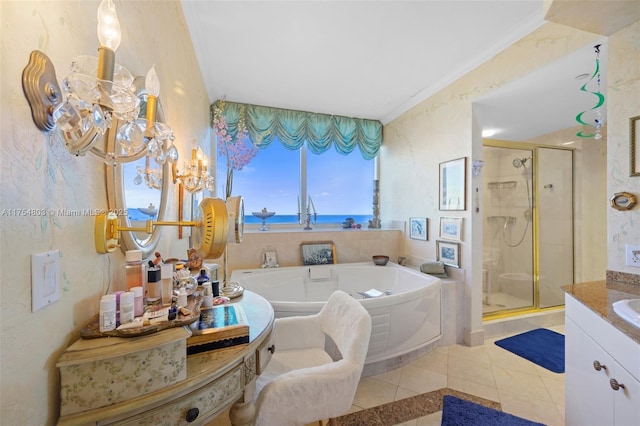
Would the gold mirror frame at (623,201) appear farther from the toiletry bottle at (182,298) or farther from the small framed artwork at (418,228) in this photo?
the toiletry bottle at (182,298)

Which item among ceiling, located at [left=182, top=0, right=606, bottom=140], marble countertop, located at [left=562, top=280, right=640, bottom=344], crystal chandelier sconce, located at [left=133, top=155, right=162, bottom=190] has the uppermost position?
ceiling, located at [left=182, top=0, right=606, bottom=140]

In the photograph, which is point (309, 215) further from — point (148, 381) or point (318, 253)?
point (148, 381)

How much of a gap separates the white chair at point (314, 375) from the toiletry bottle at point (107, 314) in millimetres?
619

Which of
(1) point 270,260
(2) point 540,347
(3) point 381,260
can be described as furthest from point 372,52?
(2) point 540,347

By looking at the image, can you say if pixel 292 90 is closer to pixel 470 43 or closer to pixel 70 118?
pixel 470 43

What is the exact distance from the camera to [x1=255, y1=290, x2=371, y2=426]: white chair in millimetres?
1004

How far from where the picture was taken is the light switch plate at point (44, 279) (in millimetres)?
518

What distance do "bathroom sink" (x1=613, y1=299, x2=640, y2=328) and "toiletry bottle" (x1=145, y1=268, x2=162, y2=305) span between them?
165 centimetres

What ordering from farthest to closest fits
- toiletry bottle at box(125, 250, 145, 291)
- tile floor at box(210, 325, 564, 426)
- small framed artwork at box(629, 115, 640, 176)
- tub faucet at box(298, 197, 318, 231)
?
tub faucet at box(298, 197, 318, 231)
tile floor at box(210, 325, 564, 426)
small framed artwork at box(629, 115, 640, 176)
toiletry bottle at box(125, 250, 145, 291)

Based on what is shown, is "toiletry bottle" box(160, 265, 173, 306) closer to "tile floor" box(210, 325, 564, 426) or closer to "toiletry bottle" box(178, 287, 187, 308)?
"toiletry bottle" box(178, 287, 187, 308)

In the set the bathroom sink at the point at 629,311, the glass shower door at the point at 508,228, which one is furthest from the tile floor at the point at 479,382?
the glass shower door at the point at 508,228

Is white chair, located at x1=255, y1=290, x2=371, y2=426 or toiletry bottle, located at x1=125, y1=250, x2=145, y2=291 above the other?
toiletry bottle, located at x1=125, y1=250, x2=145, y2=291

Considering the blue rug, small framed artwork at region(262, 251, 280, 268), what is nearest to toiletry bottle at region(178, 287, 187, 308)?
the blue rug

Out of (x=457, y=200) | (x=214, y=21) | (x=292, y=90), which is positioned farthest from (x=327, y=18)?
(x=457, y=200)
